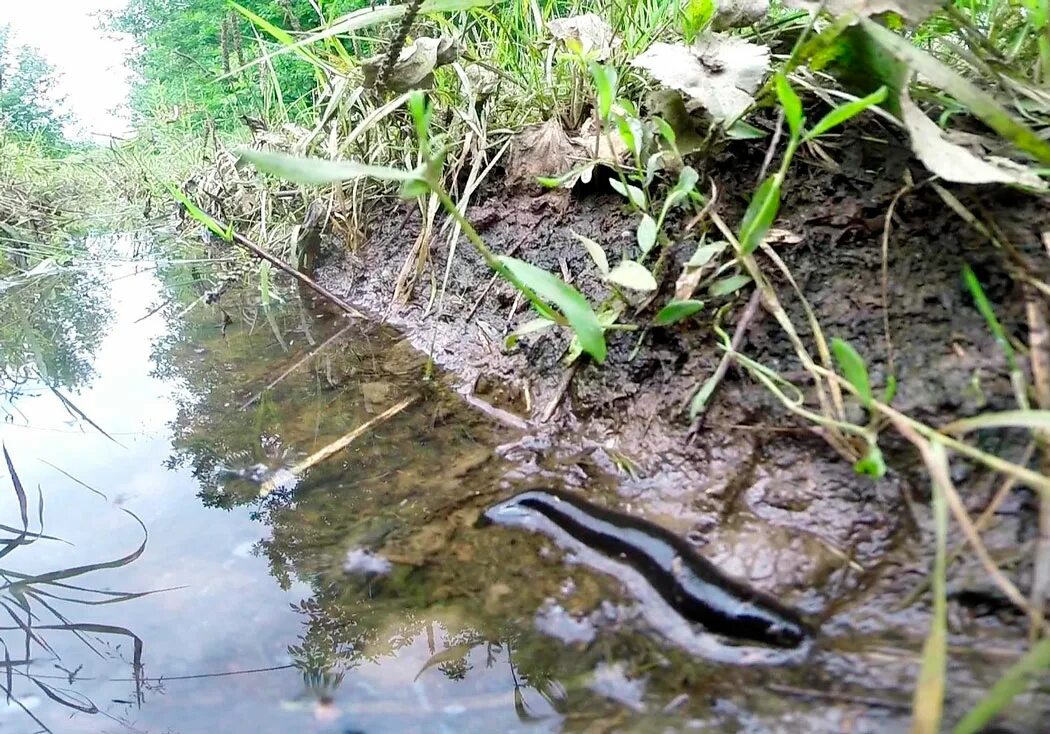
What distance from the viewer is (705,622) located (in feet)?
2.23

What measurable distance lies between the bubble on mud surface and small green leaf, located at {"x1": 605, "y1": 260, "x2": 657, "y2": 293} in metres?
0.49

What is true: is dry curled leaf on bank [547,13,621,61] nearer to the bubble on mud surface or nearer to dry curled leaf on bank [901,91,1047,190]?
dry curled leaf on bank [901,91,1047,190]

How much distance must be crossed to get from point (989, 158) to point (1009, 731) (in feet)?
2.27

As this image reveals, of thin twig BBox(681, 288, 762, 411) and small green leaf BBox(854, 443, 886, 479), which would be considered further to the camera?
thin twig BBox(681, 288, 762, 411)

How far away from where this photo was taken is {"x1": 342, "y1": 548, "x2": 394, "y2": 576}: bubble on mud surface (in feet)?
2.72

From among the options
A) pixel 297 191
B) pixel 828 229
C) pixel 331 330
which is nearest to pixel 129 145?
pixel 297 191

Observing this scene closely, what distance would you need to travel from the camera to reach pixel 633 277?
93cm

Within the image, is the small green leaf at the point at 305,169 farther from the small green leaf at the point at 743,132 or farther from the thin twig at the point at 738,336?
the small green leaf at the point at 743,132

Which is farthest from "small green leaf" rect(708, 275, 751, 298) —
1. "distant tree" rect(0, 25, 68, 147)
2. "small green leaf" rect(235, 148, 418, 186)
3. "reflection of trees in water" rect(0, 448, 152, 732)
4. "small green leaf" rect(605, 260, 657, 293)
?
"distant tree" rect(0, 25, 68, 147)

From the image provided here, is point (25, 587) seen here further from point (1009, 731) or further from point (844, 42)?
point (844, 42)

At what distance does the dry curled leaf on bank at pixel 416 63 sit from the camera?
1.51 m

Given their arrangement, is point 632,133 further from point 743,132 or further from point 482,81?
point 482,81

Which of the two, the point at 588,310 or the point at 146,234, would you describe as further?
the point at 146,234

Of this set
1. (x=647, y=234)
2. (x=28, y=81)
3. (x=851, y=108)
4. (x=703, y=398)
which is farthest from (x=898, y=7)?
(x=28, y=81)
